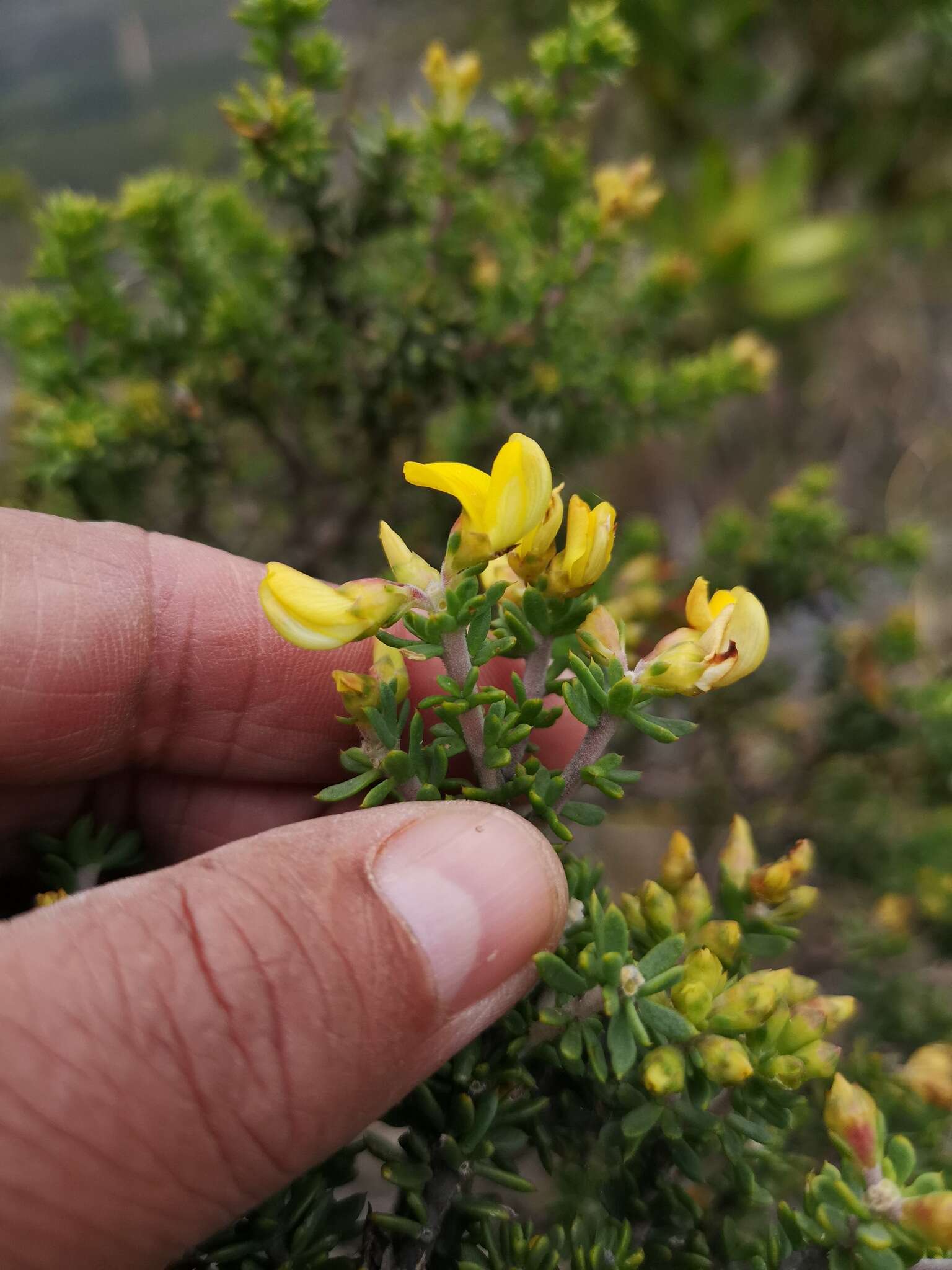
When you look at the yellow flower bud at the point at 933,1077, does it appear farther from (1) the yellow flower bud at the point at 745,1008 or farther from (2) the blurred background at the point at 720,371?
(2) the blurred background at the point at 720,371

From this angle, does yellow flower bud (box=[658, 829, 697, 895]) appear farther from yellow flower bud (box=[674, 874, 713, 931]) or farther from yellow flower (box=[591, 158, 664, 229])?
yellow flower (box=[591, 158, 664, 229])

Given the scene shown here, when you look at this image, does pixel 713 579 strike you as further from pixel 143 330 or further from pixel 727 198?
pixel 727 198

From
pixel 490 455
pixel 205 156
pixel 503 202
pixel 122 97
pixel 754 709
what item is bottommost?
pixel 754 709

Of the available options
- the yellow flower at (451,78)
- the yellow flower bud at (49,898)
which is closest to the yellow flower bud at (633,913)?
the yellow flower bud at (49,898)

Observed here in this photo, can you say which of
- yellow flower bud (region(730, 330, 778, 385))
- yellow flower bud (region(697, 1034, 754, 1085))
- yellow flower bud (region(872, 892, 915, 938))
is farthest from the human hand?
yellow flower bud (region(730, 330, 778, 385))

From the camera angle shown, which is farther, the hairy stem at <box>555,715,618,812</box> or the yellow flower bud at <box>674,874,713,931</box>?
the yellow flower bud at <box>674,874,713,931</box>

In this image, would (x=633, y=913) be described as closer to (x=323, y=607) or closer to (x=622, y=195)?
(x=323, y=607)

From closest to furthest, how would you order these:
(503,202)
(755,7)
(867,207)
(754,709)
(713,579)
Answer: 1. (713,579)
2. (754,709)
3. (503,202)
4. (755,7)
5. (867,207)

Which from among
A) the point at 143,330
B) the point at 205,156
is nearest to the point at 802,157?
the point at 205,156
